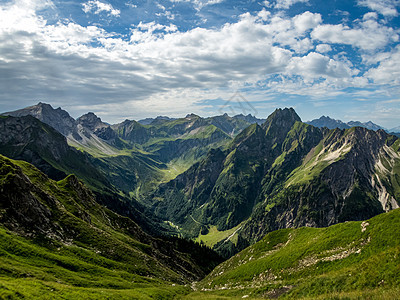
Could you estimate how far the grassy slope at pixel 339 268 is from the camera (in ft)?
95.5

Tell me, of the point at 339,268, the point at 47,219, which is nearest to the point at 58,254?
the point at 47,219

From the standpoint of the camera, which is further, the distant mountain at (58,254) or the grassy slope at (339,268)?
the distant mountain at (58,254)

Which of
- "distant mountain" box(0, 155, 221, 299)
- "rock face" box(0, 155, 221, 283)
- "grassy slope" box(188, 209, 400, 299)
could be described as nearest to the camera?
"grassy slope" box(188, 209, 400, 299)

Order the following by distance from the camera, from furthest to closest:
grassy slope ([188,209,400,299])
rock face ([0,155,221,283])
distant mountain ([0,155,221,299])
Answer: rock face ([0,155,221,283]) → distant mountain ([0,155,221,299]) → grassy slope ([188,209,400,299])

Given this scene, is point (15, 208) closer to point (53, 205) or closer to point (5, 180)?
point (5, 180)

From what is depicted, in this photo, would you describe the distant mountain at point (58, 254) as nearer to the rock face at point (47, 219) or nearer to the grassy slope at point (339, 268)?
the rock face at point (47, 219)

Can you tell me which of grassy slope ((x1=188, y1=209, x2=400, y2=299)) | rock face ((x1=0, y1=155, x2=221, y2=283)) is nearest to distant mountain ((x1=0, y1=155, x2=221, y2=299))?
rock face ((x1=0, y1=155, x2=221, y2=283))

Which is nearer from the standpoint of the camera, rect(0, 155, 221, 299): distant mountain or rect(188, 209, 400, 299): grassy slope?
rect(188, 209, 400, 299): grassy slope

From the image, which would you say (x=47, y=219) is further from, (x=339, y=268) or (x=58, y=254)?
(x=339, y=268)

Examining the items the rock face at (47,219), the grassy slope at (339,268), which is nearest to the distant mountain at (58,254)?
the rock face at (47,219)

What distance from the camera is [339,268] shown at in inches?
1577

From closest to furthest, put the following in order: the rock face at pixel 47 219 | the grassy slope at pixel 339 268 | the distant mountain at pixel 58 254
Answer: the grassy slope at pixel 339 268 → the distant mountain at pixel 58 254 → the rock face at pixel 47 219

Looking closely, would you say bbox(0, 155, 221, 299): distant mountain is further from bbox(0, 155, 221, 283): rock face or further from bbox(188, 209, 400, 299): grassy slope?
bbox(188, 209, 400, 299): grassy slope

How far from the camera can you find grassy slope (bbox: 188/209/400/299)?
29.1 meters
